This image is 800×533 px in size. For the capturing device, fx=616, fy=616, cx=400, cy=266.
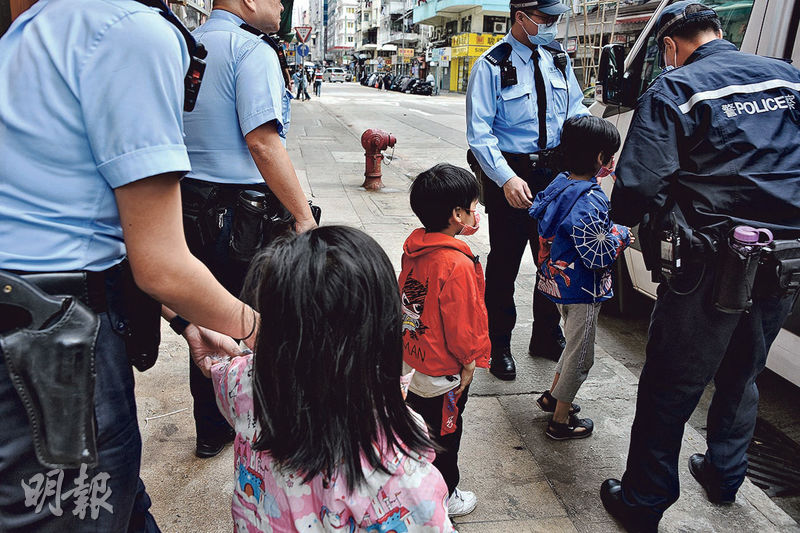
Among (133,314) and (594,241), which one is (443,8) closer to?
(594,241)

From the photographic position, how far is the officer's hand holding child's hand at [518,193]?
321 centimetres

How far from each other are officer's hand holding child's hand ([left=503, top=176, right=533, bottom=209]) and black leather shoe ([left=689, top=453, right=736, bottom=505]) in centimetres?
144

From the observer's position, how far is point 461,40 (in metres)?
46.7

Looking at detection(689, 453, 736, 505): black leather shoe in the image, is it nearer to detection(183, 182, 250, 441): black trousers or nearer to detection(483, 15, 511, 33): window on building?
detection(183, 182, 250, 441): black trousers

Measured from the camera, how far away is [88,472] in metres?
1.26

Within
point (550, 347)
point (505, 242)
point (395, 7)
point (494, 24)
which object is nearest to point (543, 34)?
point (505, 242)

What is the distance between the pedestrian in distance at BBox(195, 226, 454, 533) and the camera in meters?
1.20

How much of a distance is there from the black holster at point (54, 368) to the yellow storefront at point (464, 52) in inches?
1695

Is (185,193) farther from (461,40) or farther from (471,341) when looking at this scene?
(461,40)

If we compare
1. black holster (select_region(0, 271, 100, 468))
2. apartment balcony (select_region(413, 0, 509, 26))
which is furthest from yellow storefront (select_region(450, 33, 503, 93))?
black holster (select_region(0, 271, 100, 468))

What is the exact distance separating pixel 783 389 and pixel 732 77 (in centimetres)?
266

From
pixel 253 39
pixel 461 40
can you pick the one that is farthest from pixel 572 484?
pixel 461 40

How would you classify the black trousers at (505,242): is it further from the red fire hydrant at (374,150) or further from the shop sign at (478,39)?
the shop sign at (478,39)

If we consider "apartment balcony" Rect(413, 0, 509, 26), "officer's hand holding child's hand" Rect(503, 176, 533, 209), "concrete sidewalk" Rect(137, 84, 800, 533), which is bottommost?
"concrete sidewalk" Rect(137, 84, 800, 533)
